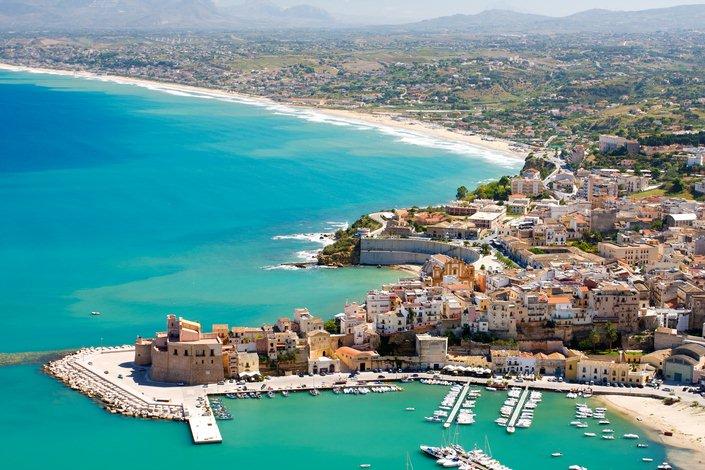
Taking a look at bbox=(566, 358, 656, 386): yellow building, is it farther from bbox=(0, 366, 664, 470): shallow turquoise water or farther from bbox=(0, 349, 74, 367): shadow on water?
bbox=(0, 349, 74, 367): shadow on water

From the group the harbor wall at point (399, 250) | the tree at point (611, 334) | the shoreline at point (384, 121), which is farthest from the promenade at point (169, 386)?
the shoreline at point (384, 121)

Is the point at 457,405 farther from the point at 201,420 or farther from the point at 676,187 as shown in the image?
the point at 676,187

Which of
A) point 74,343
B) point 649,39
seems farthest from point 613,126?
point 649,39

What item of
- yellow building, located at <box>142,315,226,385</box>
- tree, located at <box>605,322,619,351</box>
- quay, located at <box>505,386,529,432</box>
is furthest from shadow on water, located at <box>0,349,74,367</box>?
tree, located at <box>605,322,619,351</box>

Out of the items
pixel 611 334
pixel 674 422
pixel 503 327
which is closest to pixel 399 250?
pixel 503 327

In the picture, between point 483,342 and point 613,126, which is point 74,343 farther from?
point 613,126
